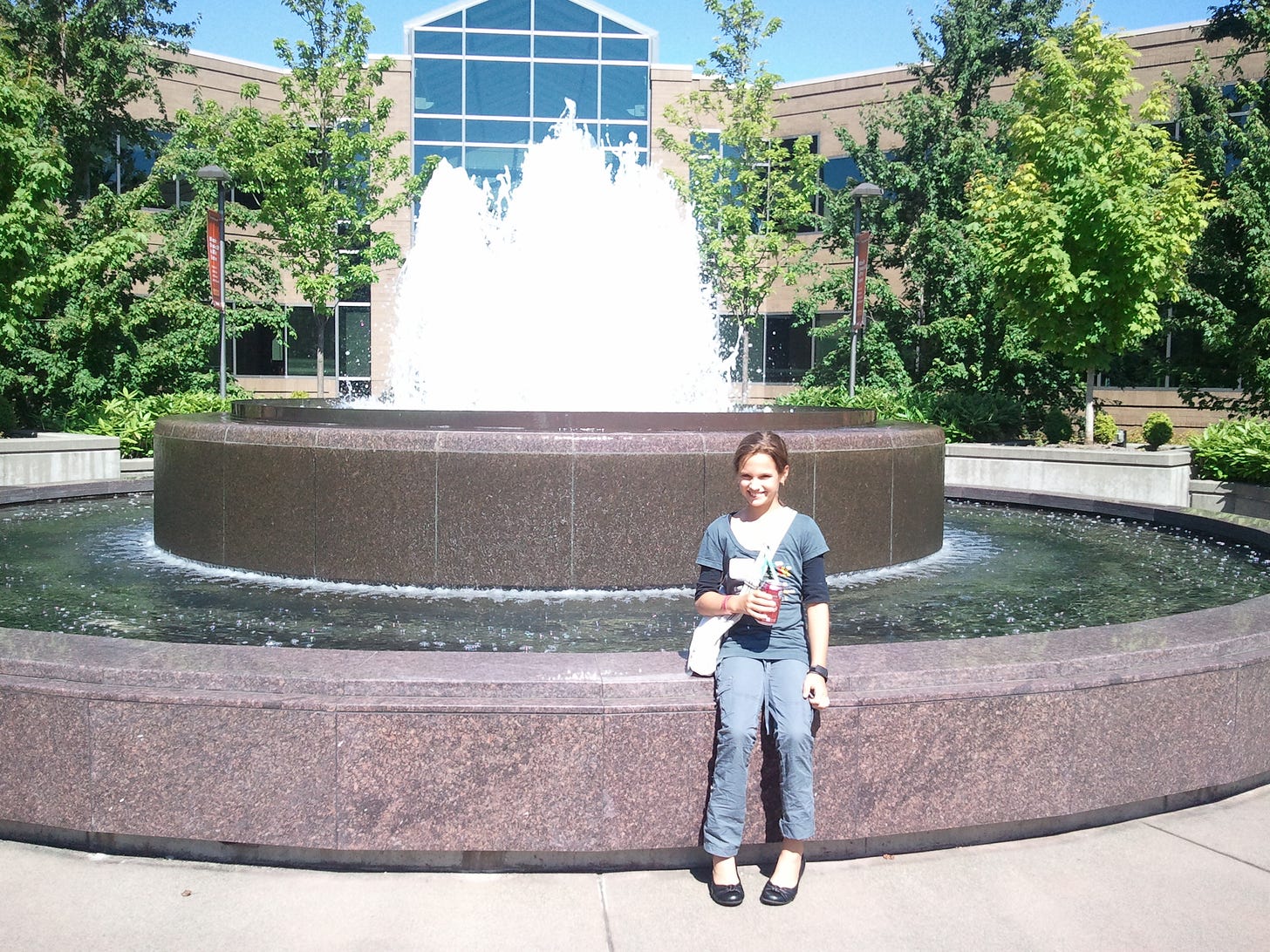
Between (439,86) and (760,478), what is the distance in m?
32.0

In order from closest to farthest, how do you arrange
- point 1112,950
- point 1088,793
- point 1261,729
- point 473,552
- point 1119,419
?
point 1112,950
point 1088,793
point 1261,729
point 473,552
point 1119,419

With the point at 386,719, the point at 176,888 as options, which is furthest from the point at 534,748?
Result: the point at 176,888

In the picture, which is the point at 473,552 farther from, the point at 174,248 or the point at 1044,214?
the point at 174,248

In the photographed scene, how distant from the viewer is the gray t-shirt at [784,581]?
12.7 feet

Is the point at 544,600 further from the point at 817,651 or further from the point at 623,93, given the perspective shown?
the point at 623,93

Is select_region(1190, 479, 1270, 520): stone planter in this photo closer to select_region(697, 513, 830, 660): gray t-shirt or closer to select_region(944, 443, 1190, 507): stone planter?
select_region(944, 443, 1190, 507): stone planter

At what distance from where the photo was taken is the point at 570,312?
41.1 feet

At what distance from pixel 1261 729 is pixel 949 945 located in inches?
85.4

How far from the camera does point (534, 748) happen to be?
381 centimetres

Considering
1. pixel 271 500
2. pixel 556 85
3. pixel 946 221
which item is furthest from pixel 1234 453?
pixel 556 85

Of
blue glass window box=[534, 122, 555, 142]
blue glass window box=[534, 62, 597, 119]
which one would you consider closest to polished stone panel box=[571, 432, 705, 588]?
blue glass window box=[534, 122, 555, 142]

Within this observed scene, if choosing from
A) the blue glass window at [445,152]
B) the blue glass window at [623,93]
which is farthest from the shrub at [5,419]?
the blue glass window at [623,93]

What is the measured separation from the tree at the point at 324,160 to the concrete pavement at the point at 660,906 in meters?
23.9

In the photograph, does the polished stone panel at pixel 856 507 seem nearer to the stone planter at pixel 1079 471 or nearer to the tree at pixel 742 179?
the stone planter at pixel 1079 471
